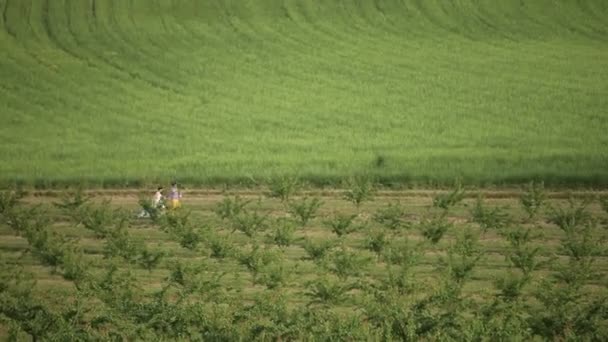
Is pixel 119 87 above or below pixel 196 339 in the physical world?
above

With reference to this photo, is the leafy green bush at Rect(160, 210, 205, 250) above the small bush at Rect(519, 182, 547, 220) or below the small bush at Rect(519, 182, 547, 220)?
below

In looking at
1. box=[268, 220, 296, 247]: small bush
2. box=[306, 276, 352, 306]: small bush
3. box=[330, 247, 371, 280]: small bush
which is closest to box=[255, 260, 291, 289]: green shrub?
box=[306, 276, 352, 306]: small bush

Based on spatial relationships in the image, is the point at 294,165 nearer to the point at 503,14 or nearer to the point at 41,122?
the point at 41,122

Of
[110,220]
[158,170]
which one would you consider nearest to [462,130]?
[158,170]

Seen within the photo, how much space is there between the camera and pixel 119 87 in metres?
37.3

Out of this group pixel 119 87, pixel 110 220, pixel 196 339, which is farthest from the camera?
pixel 119 87

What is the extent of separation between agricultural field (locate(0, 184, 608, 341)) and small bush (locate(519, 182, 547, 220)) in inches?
2.0

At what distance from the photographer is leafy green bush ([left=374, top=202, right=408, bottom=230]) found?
20.7 metres

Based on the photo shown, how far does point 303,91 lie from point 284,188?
13.0m

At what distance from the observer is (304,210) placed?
21.5m

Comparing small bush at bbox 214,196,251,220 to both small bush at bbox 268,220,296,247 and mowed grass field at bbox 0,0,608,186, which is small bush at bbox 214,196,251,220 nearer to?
small bush at bbox 268,220,296,247

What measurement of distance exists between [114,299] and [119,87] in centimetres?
2290

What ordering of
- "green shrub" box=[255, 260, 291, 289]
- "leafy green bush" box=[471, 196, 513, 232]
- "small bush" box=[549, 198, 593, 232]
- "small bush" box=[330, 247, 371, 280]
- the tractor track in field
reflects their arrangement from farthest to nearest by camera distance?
1. the tractor track in field
2. "leafy green bush" box=[471, 196, 513, 232]
3. "small bush" box=[549, 198, 593, 232]
4. "small bush" box=[330, 247, 371, 280]
5. "green shrub" box=[255, 260, 291, 289]

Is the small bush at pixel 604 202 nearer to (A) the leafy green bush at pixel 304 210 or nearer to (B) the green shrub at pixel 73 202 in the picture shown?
(A) the leafy green bush at pixel 304 210
